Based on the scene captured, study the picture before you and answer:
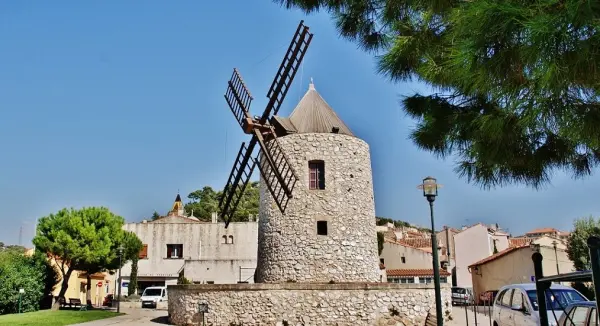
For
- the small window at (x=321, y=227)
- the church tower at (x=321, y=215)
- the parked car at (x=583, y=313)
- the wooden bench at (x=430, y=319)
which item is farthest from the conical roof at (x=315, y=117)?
the parked car at (x=583, y=313)

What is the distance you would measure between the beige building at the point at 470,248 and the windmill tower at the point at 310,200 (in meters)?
23.3

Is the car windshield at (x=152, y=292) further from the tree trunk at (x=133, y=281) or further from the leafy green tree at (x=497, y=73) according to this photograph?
the leafy green tree at (x=497, y=73)

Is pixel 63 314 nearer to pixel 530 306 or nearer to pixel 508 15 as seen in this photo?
pixel 530 306

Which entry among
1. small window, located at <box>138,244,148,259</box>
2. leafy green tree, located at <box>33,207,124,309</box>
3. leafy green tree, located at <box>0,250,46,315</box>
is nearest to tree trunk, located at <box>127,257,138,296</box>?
small window, located at <box>138,244,148,259</box>

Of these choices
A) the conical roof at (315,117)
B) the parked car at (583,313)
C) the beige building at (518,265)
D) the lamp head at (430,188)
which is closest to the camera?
the parked car at (583,313)

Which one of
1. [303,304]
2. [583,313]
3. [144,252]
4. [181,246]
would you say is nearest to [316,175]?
[303,304]

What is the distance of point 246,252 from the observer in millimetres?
38406

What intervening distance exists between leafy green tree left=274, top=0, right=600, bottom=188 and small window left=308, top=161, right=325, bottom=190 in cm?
1413

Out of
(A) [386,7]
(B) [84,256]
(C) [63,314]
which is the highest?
(A) [386,7]

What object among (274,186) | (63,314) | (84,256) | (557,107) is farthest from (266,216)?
(557,107)

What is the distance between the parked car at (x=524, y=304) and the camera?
28.2 ft

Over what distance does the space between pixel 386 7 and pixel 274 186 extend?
50.1 feet

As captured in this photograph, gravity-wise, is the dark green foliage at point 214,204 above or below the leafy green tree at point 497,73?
above

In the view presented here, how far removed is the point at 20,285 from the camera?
2612 centimetres
